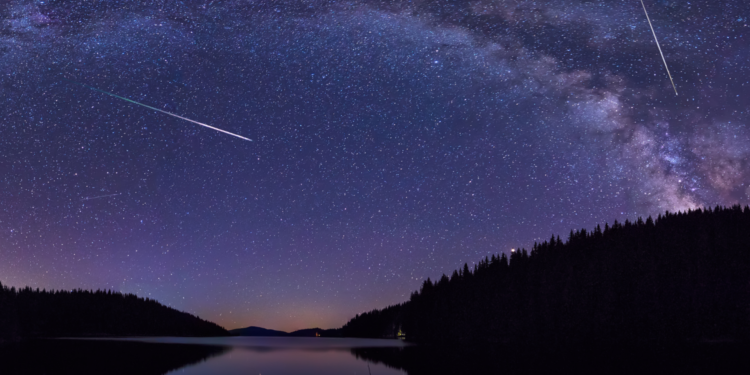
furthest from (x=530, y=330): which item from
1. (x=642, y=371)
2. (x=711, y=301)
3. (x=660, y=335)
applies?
(x=642, y=371)

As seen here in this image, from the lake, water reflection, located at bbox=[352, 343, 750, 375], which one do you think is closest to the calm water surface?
the lake

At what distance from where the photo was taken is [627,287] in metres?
100

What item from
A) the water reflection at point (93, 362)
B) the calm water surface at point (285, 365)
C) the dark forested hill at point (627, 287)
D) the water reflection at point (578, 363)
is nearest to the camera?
the water reflection at point (578, 363)

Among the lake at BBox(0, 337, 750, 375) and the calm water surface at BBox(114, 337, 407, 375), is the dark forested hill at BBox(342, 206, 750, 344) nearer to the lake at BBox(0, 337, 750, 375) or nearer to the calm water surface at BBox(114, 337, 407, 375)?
the lake at BBox(0, 337, 750, 375)

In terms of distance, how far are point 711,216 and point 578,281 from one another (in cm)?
3427

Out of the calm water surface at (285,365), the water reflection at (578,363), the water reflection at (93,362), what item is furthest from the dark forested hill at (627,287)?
the water reflection at (93,362)

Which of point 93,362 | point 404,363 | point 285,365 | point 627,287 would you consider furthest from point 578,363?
point 627,287

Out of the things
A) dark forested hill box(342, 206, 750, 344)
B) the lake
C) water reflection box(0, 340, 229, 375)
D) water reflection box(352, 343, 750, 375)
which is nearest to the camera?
water reflection box(352, 343, 750, 375)

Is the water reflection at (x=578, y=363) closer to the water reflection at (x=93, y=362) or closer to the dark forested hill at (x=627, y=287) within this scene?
the water reflection at (x=93, y=362)

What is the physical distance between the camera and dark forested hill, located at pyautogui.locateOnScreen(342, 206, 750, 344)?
309ft

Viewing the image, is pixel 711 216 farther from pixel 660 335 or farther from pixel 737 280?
pixel 660 335

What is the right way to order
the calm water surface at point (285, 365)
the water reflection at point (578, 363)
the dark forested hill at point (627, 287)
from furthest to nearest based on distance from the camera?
the dark forested hill at point (627, 287) < the calm water surface at point (285, 365) < the water reflection at point (578, 363)

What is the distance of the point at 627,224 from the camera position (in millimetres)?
115625

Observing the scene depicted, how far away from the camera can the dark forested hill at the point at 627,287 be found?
309 feet
